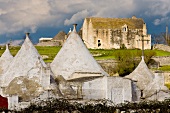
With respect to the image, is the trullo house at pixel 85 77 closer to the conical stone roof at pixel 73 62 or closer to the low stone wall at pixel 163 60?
the conical stone roof at pixel 73 62

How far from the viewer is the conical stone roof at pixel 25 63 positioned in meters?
33.8

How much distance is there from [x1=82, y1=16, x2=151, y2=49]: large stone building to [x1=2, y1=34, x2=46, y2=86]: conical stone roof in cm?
5825

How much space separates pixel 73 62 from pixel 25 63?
3.17 m

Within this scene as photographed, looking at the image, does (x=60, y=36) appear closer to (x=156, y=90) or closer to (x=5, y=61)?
(x=5, y=61)

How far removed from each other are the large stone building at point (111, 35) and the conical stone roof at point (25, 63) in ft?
191

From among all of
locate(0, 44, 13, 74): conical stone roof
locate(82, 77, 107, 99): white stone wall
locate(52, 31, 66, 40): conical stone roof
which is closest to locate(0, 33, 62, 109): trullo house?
locate(82, 77, 107, 99): white stone wall

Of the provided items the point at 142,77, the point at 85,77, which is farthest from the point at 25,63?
the point at 142,77

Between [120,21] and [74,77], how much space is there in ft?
210

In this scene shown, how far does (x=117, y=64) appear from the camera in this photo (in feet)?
224

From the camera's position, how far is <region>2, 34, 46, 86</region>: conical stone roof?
33812 mm

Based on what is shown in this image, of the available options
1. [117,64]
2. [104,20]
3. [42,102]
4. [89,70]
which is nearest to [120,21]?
[104,20]

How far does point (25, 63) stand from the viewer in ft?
113

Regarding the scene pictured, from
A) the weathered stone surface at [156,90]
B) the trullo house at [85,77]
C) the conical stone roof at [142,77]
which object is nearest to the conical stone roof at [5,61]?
the trullo house at [85,77]

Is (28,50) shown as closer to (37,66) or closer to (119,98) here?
(37,66)
